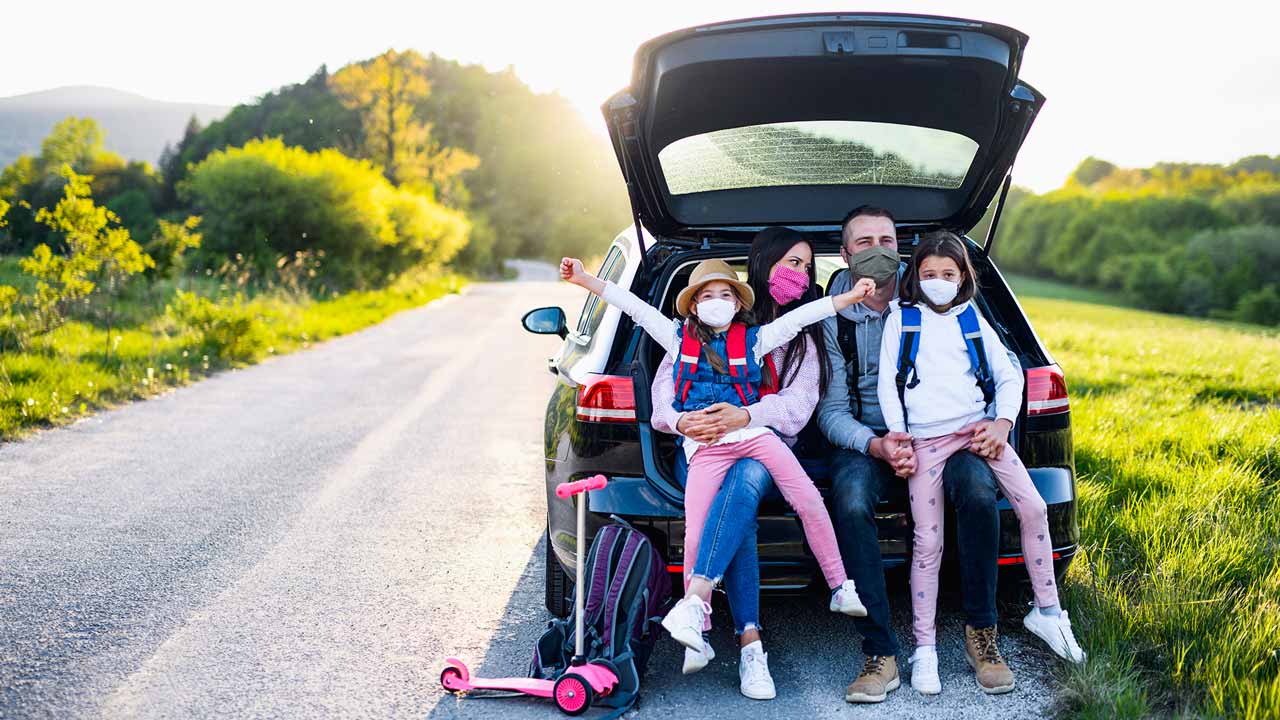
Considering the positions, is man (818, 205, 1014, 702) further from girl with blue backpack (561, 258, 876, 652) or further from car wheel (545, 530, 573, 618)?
car wheel (545, 530, 573, 618)

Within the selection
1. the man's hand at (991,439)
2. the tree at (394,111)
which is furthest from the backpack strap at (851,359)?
the tree at (394,111)

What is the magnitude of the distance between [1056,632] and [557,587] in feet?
5.98

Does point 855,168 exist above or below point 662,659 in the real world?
above

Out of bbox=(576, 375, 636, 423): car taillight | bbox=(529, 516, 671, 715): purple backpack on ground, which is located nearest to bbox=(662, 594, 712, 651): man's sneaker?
bbox=(529, 516, 671, 715): purple backpack on ground

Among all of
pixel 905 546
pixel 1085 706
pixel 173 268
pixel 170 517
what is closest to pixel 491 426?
pixel 170 517

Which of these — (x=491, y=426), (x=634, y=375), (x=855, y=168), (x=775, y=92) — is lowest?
(x=491, y=426)

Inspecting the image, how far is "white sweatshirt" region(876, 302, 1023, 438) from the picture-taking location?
11.5ft

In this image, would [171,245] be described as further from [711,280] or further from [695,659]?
[695,659]

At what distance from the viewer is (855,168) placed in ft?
13.5

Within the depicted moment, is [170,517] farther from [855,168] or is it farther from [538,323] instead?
[855,168]

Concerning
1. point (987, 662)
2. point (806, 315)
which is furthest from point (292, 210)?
point (987, 662)

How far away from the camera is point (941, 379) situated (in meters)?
3.52

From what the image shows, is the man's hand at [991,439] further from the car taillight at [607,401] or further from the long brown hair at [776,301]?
the car taillight at [607,401]

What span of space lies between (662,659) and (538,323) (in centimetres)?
171
